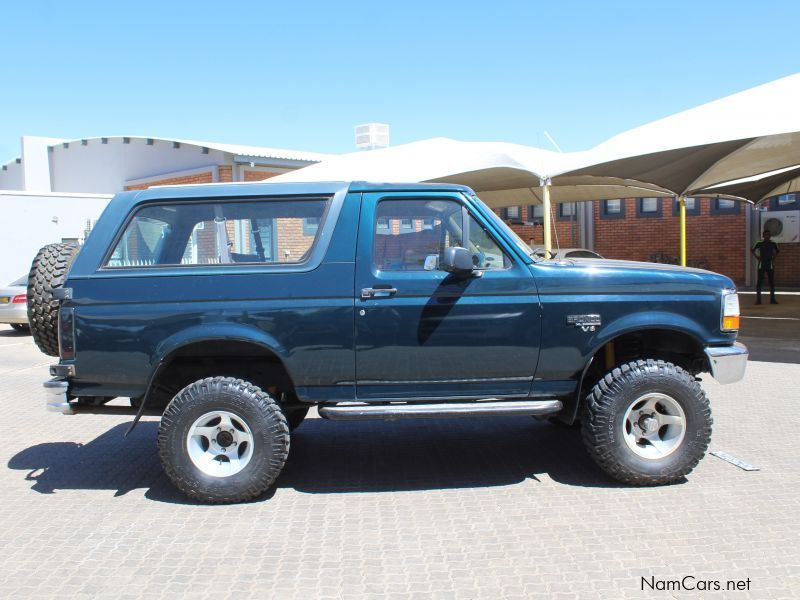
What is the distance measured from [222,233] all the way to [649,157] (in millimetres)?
8699

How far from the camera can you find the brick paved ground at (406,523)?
3.62 meters

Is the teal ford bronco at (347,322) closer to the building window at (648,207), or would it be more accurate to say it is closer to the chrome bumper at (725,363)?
the chrome bumper at (725,363)

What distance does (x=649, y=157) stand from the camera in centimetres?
1172

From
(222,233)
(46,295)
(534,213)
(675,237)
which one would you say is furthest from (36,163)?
(222,233)

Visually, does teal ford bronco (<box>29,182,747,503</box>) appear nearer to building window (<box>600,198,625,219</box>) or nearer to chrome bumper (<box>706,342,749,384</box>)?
chrome bumper (<box>706,342,749,384</box>)

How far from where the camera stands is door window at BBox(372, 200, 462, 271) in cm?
486

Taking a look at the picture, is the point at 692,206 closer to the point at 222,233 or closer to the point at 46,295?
the point at 222,233

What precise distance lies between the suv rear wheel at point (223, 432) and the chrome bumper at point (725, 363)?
9.38 ft

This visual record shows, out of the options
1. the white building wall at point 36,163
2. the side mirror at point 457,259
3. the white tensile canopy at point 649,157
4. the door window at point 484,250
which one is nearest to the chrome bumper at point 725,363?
the door window at point 484,250

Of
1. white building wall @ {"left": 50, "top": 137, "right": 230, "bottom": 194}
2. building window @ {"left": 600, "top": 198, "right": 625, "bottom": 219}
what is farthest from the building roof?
building window @ {"left": 600, "top": 198, "right": 625, "bottom": 219}

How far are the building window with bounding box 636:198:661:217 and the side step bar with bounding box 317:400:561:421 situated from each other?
1934 centimetres

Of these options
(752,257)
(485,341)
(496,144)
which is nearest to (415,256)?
(485,341)

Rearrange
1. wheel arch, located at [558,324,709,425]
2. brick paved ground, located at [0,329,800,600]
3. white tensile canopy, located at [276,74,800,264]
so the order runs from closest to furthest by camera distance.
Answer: brick paved ground, located at [0,329,800,600] < wheel arch, located at [558,324,709,425] < white tensile canopy, located at [276,74,800,264]

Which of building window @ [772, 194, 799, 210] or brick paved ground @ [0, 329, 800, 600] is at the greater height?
building window @ [772, 194, 799, 210]
